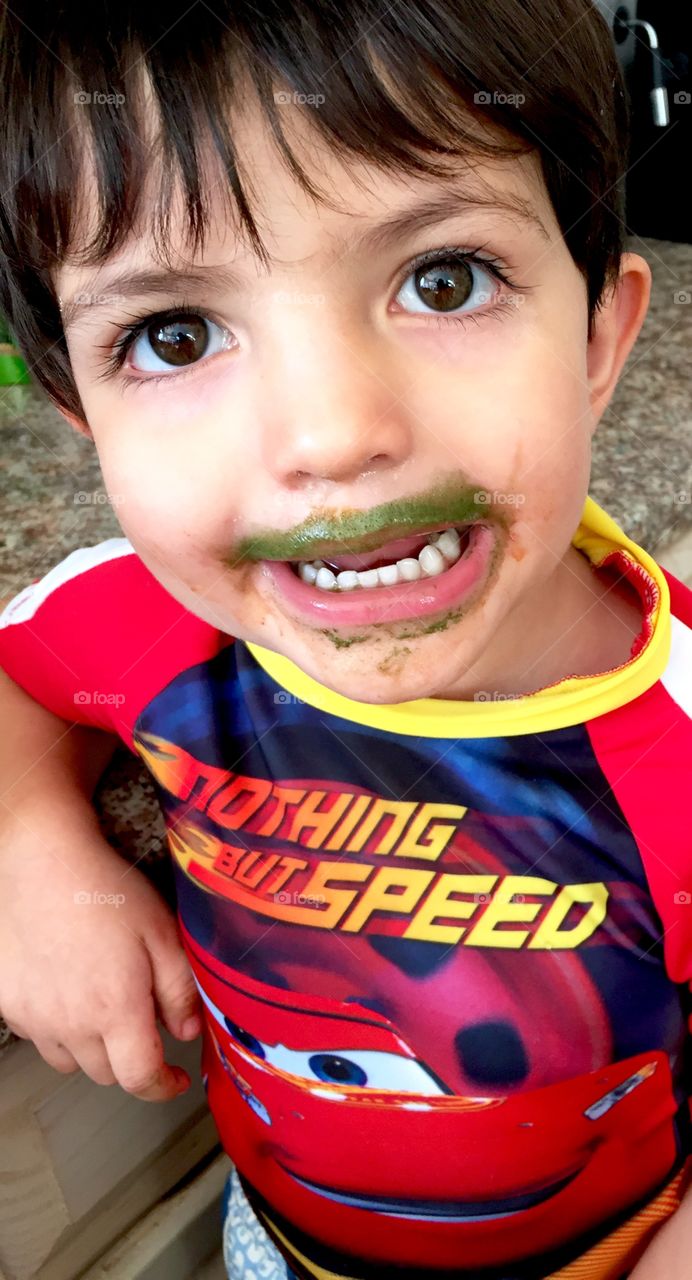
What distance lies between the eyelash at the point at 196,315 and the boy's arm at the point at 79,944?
35 cm

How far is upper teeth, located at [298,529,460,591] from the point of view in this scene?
0.56 metres

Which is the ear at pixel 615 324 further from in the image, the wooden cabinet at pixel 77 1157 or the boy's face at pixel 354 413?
the wooden cabinet at pixel 77 1157

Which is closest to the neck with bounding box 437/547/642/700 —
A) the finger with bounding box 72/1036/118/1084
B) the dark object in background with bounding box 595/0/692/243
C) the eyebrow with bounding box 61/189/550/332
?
the eyebrow with bounding box 61/189/550/332

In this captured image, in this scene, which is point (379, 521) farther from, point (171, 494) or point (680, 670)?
point (680, 670)

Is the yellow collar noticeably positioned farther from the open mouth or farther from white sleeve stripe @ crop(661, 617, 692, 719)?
the open mouth

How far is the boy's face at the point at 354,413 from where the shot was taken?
1.61 feet

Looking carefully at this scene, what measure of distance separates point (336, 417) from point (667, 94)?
0.99 m

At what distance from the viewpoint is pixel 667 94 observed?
1.23 metres

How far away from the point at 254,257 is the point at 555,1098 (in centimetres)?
53

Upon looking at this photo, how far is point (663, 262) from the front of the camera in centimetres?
142

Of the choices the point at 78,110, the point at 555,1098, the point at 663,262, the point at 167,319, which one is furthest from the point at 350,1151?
the point at 663,262

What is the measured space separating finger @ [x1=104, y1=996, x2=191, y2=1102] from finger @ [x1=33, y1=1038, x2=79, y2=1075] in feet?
0.10

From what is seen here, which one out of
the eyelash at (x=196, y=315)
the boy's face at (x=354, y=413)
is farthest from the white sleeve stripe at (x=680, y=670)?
the eyelash at (x=196, y=315)

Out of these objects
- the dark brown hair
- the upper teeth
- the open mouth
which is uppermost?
the dark brown hair
